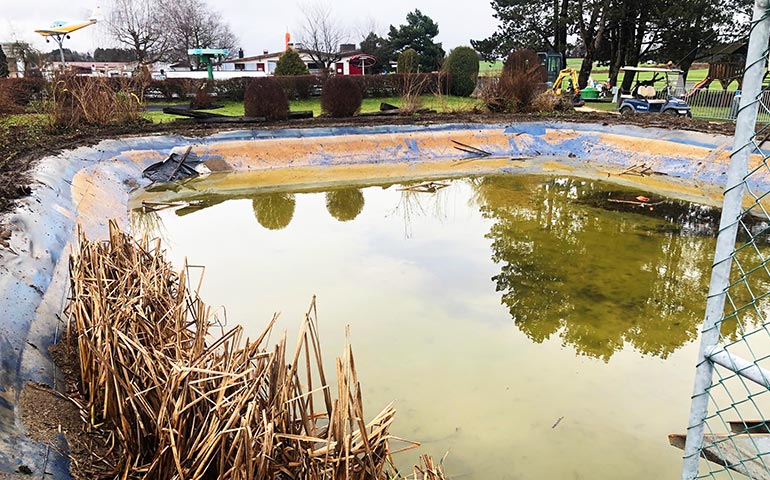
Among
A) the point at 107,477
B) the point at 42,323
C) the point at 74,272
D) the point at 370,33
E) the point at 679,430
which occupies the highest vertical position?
the point at 370,33

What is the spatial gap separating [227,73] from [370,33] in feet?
47.2

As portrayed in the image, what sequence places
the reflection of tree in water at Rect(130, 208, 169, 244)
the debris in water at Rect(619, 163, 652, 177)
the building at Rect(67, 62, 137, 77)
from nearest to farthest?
1. the reflection of tree in water at Rect(130, 208, 169, 244)
2. the debris in water at Rect(619, 163, 652, 177)
3. the building at Rect(67, 62, 137, 77)

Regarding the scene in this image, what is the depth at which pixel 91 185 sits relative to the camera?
309 inches

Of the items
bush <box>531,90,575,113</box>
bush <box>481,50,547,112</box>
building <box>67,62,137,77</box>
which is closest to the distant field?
bush <box>481,50,547,112</box>

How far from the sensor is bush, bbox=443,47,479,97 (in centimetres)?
2030

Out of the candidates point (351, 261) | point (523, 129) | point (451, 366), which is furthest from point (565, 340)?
point (523, 129)

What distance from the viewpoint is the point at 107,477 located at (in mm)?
2271

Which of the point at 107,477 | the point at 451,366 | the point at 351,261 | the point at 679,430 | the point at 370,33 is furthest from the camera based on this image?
the point at 370,33

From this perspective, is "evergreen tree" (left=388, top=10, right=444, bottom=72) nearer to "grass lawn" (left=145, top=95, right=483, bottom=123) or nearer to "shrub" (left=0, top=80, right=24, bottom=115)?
"grass lawn" (left=145, top=95, right=483, bottom=123)

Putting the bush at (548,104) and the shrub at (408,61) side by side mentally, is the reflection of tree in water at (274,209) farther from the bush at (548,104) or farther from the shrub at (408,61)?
the shrub at (408,61)

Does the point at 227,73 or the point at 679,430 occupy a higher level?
the point at 227,73

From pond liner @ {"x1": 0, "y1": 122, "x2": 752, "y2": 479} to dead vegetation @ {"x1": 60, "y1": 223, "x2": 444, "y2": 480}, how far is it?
306 millimetres

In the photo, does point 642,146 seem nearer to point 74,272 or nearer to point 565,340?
point 565,340

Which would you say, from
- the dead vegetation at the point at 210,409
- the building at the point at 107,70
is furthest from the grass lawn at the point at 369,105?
the dead vegetation at the point at 210,409
